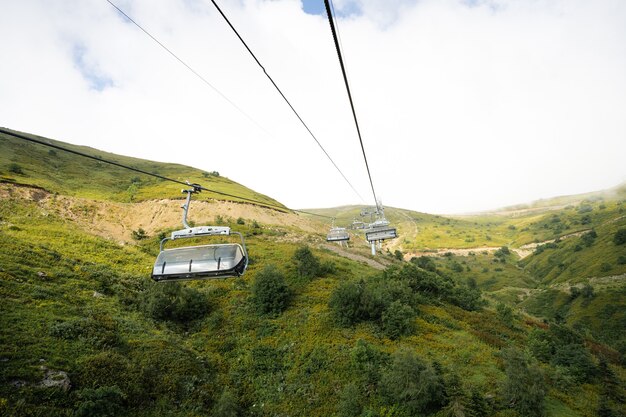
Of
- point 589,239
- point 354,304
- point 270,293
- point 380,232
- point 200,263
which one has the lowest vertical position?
point 270,293

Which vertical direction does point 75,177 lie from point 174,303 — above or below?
above

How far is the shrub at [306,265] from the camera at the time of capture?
37125mm

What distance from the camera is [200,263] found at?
46.6ft

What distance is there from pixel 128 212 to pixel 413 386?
65867 mm

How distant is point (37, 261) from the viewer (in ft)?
88.6

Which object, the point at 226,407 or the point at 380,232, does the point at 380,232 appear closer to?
the point at 380,232

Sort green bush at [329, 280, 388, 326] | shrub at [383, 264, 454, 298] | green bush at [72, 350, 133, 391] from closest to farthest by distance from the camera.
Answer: green bush at [72, 350, 133, 391], green bush at [329, 280, 388, 326], shrub at [383, 264, 454, 298]

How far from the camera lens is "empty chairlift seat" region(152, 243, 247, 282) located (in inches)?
554

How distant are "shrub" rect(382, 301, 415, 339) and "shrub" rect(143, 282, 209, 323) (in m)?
17.3

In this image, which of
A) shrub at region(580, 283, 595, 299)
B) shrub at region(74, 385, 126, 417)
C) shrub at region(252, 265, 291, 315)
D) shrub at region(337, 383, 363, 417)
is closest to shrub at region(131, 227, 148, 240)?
shrub at region(252, 265, 291, 315)

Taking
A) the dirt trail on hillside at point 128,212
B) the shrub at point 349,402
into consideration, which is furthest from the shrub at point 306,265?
the dirt trail on hillside at point 128,212

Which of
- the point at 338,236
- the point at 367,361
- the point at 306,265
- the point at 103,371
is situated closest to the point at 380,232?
the point at 338,236

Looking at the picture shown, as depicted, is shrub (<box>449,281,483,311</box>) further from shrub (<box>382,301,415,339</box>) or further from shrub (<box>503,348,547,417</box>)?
shrub (<box>503,348,547,417</box>)

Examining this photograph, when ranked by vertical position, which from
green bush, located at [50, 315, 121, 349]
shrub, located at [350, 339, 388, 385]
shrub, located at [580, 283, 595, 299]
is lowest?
shrub, located at [580, 283, 595, 299]
